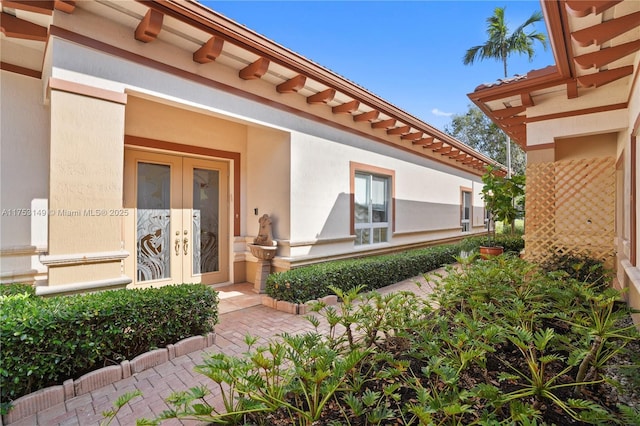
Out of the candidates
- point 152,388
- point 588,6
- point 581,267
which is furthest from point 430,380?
point 581,267

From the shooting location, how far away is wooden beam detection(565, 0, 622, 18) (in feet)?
7.83

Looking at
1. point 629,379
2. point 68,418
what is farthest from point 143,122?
point 629,379

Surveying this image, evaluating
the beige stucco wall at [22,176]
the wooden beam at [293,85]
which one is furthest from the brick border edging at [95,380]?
the wooden beam at [293,85]

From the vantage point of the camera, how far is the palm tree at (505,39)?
18.0 m

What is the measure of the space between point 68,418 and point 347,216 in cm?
560

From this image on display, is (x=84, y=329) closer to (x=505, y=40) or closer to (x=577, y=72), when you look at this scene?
(x=577, y=72)

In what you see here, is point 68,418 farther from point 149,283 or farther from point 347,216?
point 347,216

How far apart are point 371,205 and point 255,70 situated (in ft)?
14.6

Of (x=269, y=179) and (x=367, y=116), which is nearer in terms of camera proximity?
(x=269, y=179)

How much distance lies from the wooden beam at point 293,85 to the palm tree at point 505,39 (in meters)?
18.8

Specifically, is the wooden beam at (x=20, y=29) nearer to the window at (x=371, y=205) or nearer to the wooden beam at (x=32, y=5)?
the wooden beam at (x=32, y=5)

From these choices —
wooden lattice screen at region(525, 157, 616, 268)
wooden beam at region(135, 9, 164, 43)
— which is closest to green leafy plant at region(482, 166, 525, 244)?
wooden lattice screen at region(525, 157, 616, 268)

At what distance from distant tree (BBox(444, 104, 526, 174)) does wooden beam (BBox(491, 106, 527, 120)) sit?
20928 mm

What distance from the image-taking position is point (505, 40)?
60.3 feet
